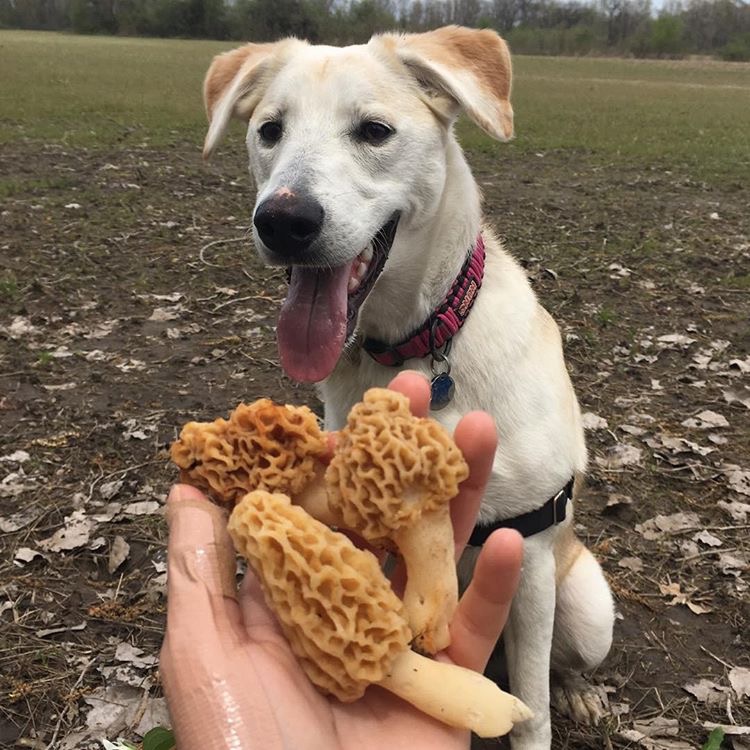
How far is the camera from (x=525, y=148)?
1267 centimetres

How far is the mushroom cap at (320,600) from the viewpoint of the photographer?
1.44 metres

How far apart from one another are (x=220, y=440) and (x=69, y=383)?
3.32m

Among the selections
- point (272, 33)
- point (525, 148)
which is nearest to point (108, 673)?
point (525, 148)

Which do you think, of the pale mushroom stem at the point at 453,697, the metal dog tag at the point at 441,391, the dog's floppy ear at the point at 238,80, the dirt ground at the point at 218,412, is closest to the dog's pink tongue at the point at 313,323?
the metal dog tag at the point at 441,391

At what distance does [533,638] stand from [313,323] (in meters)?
1.21

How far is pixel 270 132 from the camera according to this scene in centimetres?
253

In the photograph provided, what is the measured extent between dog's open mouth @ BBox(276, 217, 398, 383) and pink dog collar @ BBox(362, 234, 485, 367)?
6.2 inches

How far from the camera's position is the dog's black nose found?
213 cm

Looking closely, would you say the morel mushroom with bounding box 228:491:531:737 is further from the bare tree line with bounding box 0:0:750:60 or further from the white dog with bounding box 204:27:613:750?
the bare tree line with bounding box 0:0:750:60

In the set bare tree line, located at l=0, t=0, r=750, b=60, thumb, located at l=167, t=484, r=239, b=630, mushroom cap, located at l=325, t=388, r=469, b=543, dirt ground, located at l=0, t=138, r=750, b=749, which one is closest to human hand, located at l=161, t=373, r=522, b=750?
thumb, located at l=167, t=484, r=239, b=630

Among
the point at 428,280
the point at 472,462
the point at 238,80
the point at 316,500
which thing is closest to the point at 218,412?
the point at 238,80

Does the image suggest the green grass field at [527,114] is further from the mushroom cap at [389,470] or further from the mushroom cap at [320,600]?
the mushroom cap at [320,600]

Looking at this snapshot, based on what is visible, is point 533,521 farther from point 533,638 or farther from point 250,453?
point 250,453

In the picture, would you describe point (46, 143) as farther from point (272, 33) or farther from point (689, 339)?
point (272, 33)
